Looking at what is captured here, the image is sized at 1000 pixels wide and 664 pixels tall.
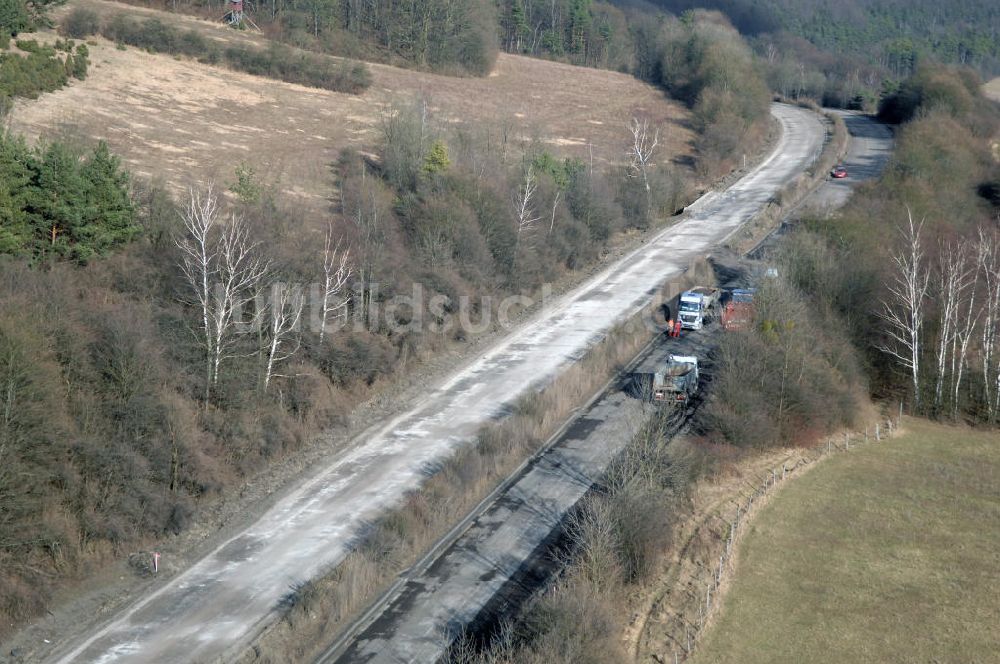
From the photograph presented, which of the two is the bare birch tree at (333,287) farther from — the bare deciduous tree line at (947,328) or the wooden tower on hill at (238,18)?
the wooden tower on hill at (238,18)

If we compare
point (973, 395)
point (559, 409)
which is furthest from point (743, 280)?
point (559, 409)

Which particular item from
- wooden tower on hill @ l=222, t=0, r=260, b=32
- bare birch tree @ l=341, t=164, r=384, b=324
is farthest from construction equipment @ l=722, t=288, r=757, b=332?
wooden tower on hill @ l=222, t=0, r=260, b=32

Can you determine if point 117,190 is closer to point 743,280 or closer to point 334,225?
point 334,225

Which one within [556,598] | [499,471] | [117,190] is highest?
[117,190]

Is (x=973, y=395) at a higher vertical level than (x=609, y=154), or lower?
lower

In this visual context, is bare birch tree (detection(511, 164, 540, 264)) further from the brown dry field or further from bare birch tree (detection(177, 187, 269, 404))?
bare birch tree (detection(177, 187, 269, 404))

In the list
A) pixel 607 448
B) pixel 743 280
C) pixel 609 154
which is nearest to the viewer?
pixel 607 448

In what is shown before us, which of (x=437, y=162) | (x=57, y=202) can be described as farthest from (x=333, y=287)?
(x=437, y=162)
